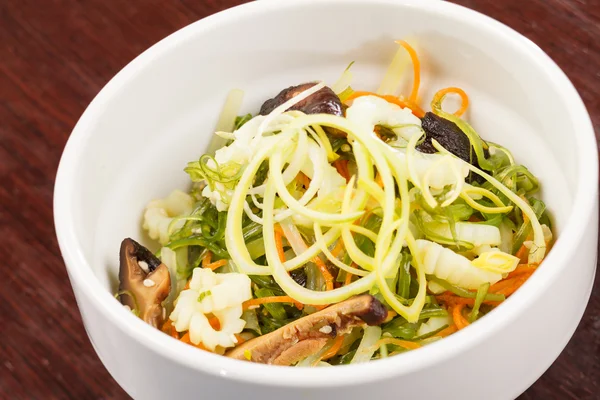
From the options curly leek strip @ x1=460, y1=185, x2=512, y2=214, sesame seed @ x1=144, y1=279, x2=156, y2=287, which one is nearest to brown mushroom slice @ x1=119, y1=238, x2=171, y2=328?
sesame seed @ x1=144, y1=279, x2=156, y2=287

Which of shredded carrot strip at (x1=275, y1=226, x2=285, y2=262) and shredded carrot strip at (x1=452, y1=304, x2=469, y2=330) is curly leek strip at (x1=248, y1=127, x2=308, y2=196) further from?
shredded carrot strip at (x1=452, y1=304, x2=469, y2=330)

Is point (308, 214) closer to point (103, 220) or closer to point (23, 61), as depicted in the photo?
point (103, 220)

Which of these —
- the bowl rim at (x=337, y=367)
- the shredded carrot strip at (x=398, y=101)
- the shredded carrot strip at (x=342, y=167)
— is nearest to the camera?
the bowl rim at (x=337, y=367)

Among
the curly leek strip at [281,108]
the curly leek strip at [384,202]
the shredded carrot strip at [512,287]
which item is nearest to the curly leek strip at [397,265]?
the curly leek strip at [384,202]

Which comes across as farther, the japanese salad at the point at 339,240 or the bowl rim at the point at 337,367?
the japanese salad at the point at 339,240

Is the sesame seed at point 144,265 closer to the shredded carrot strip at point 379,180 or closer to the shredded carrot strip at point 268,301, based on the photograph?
the shredded carrot strip at point 268,301

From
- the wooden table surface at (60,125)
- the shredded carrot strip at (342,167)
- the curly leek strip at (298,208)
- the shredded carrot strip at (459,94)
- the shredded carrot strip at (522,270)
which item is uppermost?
the shredded carrot strip at (459,94)
